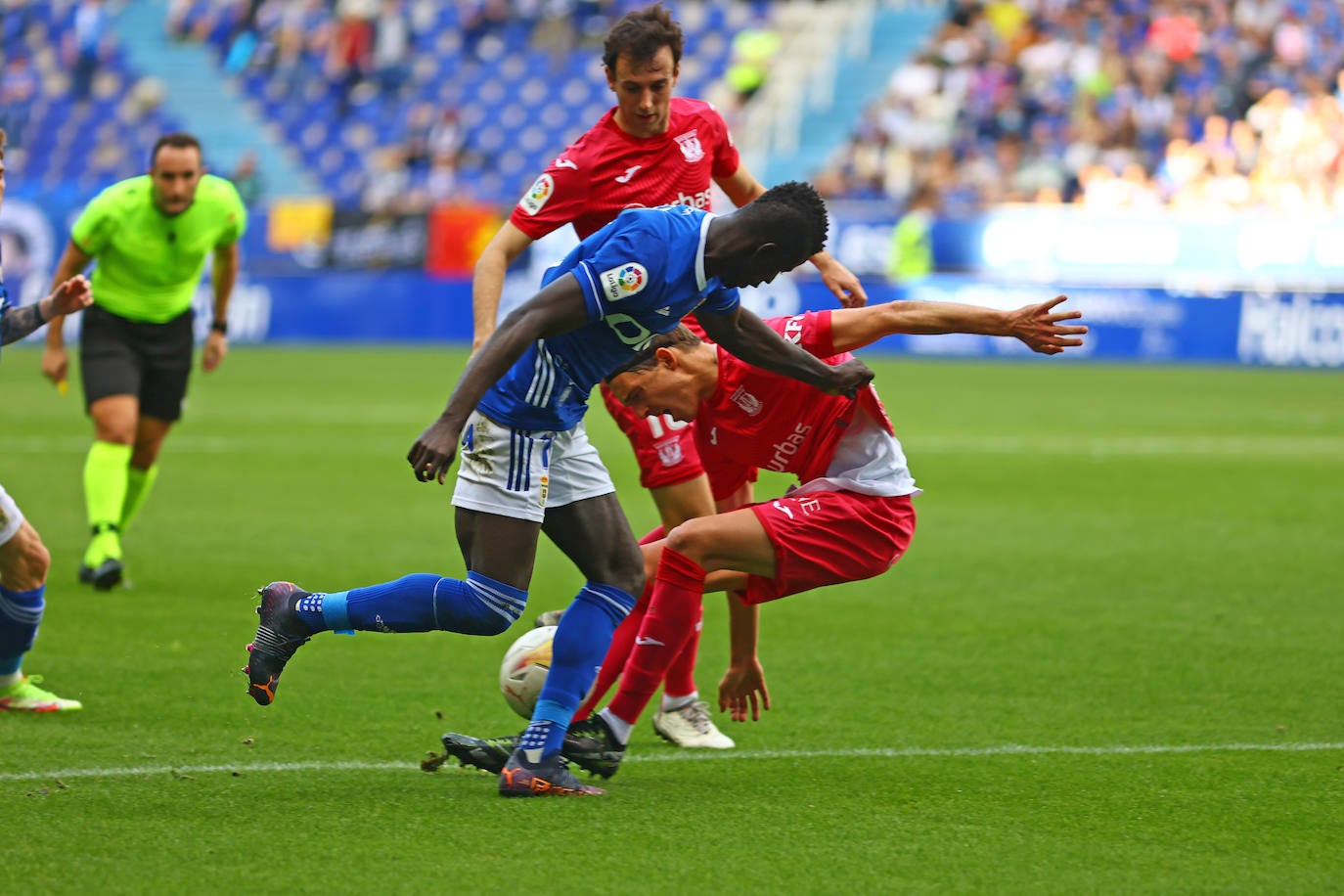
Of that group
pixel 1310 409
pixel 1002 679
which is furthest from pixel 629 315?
pixel 1310 409

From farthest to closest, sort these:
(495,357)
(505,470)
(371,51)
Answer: (371,51), (505,470), (495,357)

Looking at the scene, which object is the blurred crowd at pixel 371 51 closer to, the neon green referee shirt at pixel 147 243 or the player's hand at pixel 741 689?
the neon green referee shirt at pixel 147 243

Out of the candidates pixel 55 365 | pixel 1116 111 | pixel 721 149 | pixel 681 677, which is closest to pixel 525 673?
pixel 681 677

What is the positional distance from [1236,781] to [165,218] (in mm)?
6269

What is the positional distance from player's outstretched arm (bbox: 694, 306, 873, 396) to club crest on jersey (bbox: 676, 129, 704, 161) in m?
1.62

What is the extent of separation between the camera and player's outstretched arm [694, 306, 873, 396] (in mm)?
5156

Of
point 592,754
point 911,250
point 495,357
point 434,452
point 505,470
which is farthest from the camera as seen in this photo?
point 911,250

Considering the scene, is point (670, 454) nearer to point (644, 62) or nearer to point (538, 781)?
point (644, 62)

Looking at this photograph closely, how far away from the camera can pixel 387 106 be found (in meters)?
32.6

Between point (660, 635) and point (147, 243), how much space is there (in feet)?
16.0

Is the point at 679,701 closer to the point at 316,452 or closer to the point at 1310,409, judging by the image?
the point at 316,452

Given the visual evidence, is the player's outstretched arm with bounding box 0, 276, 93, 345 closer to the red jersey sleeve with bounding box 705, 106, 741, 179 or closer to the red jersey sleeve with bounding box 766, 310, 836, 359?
the red jersey sleeve with bounding box 766, 310, 836, 359

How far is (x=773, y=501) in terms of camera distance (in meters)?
5.51

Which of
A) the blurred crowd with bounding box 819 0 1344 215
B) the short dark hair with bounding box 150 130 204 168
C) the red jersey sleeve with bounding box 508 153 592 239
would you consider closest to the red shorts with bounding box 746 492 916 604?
the red jersey sleeve with bounding box 508 153 592 239
